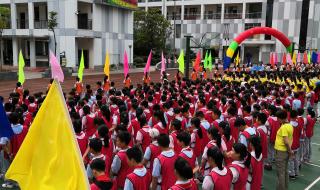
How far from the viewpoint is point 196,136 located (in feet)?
21.1

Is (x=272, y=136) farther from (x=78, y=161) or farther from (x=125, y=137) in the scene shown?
(x=78, y=161)

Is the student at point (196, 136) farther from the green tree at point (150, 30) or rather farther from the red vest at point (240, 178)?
the green tree at point (150, 30)

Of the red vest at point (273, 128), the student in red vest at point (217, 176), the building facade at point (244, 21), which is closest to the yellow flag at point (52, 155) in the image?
the student in red vest at point (217, 176)

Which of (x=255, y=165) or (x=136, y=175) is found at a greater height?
(x=136, y=175)

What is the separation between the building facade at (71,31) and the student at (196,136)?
23761 mm

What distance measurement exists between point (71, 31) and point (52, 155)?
92.0 ft

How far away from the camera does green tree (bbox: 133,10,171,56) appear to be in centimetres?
4106

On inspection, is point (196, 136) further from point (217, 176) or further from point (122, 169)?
point (217, 176)

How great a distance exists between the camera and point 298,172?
770 cm

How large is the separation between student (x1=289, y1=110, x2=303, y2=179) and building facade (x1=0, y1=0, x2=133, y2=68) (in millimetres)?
23974

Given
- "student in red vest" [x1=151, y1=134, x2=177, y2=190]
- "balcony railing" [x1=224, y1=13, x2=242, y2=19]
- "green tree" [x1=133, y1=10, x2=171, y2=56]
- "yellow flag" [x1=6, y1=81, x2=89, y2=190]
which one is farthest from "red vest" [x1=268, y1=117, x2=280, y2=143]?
"balcony railing" [x1=224, y1=13, x2=242, y2=19]

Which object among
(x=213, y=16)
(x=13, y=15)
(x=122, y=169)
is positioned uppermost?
(x=213, y=16)

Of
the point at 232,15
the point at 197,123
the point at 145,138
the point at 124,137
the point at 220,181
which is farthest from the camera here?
the point at 232,15

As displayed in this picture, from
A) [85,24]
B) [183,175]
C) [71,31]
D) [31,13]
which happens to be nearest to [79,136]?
[183,175]
